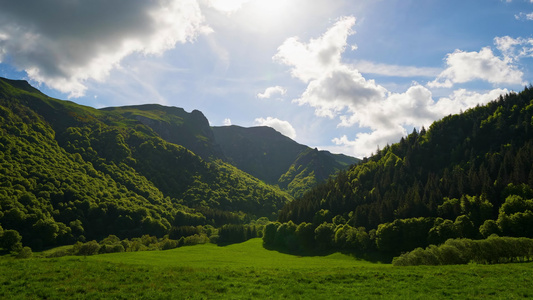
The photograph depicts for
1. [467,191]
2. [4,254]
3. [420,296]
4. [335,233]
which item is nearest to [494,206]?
[467,191]

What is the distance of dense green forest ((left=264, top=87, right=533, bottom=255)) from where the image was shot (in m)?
91.2

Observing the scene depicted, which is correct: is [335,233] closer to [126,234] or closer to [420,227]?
[420,227]

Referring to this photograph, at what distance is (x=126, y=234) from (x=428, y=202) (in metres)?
173

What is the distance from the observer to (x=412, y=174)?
520ft

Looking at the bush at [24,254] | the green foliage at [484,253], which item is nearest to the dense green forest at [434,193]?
the green foliage at [484,253]

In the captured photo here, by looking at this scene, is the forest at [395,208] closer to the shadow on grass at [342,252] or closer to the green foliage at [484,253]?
the green foliage at [484,253]

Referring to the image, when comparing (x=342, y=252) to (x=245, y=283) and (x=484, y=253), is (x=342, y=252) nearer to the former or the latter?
(x=484, y=253)

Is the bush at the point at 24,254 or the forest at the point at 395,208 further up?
the forest at the point at 395,208

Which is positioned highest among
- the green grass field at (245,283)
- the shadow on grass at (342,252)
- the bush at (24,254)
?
the green grass field at (245,283)

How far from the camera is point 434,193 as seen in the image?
116250 mm

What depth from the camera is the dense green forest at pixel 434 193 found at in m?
91.2

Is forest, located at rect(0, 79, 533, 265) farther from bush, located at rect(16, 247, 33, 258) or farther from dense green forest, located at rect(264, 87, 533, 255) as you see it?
bush, located at rect(16, 247, 33, 258)

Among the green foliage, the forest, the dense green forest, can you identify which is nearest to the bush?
the forest

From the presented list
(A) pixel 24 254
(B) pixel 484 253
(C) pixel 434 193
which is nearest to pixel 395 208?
(C) pixel 434 193
